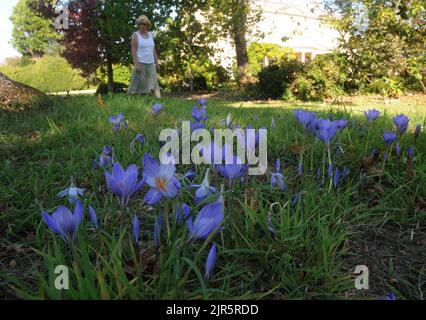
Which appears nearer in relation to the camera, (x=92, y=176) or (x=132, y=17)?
(x=92, y=176)

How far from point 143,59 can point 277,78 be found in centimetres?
455

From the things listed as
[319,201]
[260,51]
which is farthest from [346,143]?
[260,51]

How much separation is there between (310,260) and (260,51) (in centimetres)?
1689

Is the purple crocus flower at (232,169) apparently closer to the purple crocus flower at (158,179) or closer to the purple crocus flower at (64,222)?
the purple crocus flower at (158,179)

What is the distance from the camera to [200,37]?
14.4m

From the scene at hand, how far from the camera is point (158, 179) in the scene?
3.02 ft

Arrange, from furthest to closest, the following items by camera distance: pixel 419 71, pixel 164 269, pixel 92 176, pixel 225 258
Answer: pixel 419 71
pixel 92 176
pixel 225 258
pixel 164 269

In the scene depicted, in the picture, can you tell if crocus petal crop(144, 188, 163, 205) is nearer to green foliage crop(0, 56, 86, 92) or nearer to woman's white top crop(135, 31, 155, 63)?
woman's white top crop(135, 31, 155, 63)

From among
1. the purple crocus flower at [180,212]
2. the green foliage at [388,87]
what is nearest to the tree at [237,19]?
the green foliage at [388,87]

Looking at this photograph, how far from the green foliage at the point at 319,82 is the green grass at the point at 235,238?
786cm

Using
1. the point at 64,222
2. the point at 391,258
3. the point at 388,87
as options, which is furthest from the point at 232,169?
the point at 388,87

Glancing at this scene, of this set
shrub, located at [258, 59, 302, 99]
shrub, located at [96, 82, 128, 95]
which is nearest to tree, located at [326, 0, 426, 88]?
shrub, located at [258, 59, 302, 99]

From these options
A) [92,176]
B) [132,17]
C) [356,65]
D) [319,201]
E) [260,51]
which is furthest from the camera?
[260,51]

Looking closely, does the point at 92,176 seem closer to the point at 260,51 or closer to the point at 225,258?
the point at 225,258
